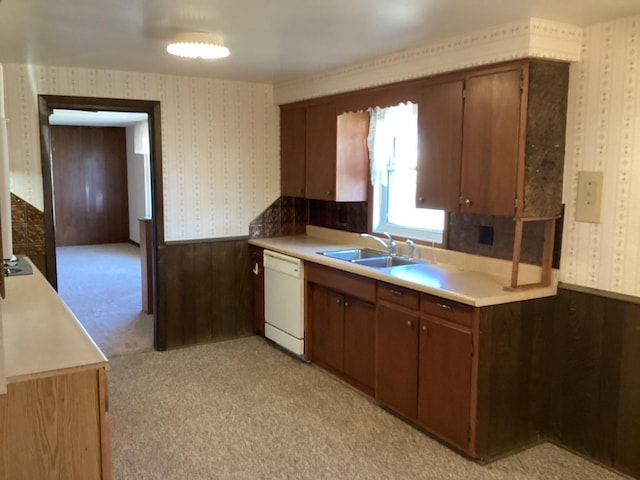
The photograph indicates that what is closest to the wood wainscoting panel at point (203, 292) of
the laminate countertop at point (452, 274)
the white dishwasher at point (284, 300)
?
the white dishwasher at point (284, 300)

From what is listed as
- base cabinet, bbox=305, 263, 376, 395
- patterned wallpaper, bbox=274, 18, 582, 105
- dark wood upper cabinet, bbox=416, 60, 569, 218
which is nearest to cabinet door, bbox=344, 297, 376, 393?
base cabinet, bbox=305, 263, 376, 395

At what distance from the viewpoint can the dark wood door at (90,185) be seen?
399 inches

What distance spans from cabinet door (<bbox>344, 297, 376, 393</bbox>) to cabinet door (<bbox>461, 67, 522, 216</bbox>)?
38.6 inches

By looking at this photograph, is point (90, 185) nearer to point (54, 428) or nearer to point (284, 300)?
point (284, 300)

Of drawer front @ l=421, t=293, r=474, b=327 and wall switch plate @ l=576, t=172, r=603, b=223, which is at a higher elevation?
wall switch plate @ l=576, t=172, r=603, b=223

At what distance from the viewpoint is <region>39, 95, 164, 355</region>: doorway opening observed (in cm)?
425

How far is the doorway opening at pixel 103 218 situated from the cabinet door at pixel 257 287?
0.81 m

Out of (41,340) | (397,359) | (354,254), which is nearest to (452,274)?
(397,359)

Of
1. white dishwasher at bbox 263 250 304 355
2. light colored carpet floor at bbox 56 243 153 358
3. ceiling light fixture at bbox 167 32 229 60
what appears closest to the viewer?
ceiling light fixture at bbox 167 32 229 60

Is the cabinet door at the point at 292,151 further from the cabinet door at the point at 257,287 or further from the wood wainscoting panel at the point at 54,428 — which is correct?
the wood wainscoting panel at the point at 54,428

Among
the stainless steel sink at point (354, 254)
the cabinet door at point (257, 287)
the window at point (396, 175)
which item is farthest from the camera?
the cabinet door at point (257, 287)

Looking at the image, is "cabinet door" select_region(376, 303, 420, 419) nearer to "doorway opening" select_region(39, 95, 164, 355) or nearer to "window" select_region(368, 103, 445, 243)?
"window" select_region(368, 103, 445, 243)

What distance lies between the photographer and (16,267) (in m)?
3.63

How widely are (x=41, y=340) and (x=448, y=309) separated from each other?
191cm
